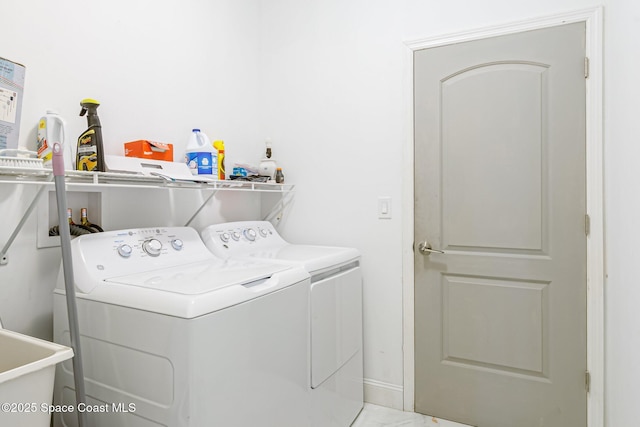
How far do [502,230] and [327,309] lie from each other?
38.7 inches

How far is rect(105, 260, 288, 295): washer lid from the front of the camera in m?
1.16

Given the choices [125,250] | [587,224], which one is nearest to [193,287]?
[125,250]

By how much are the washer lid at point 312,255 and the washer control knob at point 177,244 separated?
1.15ft

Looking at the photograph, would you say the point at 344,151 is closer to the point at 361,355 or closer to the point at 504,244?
the point at 504,244

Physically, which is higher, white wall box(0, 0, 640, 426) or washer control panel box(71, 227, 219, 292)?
white wall box(0, 0, 640, 426)

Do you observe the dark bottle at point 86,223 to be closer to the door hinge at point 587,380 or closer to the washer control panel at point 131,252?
the washer control panel at point 131,252

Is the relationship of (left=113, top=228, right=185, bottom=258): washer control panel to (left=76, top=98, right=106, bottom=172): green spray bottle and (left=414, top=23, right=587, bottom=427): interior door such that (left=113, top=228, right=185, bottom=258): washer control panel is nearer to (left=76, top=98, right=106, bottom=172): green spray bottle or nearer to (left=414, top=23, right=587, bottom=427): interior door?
(left=76, top=98, right=106, bottom=172): green spray bottle

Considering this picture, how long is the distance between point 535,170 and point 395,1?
1.20m

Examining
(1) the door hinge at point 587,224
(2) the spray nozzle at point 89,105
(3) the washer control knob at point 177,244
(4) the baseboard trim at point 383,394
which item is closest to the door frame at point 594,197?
(1) the door hinge at point 587,224

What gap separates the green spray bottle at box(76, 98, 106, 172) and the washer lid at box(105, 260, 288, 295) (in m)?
0.42

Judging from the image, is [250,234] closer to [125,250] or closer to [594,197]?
[125,250]

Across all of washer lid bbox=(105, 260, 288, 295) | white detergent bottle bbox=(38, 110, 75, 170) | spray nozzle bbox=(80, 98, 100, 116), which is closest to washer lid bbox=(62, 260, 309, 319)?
washer lid bbox=(105, 260, 288, 295)

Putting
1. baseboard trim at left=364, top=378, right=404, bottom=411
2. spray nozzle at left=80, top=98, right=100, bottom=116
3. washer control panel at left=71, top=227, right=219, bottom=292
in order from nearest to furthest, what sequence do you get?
washer control panel at left=71, top=227, right=219, bottom=292, spray nozzle at left=80, top=98, right=100, bottom=116, baseboard trim at left=364, top=378, right=404, bottom=411

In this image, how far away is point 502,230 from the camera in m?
1.93
